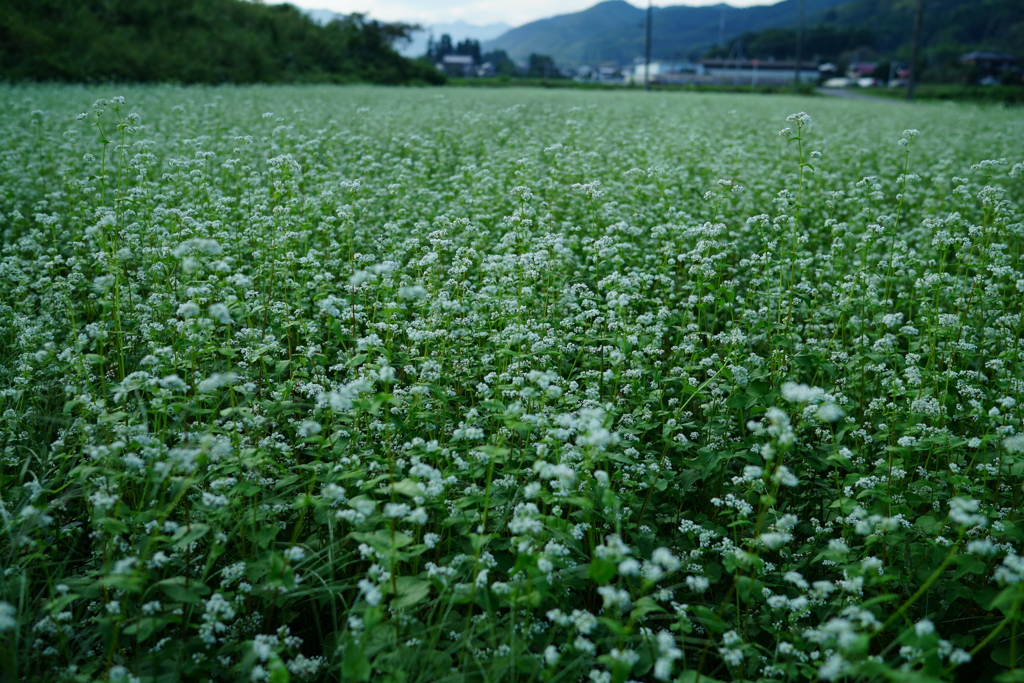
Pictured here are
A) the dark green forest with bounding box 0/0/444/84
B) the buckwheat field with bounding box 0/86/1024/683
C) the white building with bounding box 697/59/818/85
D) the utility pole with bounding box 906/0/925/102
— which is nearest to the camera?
the buckwheat field with bounding box 0/86/1024/683

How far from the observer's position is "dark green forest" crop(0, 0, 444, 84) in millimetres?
24812

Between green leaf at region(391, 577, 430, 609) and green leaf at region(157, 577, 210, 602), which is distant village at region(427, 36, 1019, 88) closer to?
green leaf at region(391, 577, 430, 609)

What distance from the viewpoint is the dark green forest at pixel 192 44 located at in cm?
2481

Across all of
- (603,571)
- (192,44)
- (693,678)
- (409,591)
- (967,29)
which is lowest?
(693,678)

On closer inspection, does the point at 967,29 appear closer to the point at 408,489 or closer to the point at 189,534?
the point at 408,489

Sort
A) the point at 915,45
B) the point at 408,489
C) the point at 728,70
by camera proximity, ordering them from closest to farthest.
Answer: the point at 408,489
the point at 915,45
the point at 728,70

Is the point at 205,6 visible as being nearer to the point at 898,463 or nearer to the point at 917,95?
the point at 898,463

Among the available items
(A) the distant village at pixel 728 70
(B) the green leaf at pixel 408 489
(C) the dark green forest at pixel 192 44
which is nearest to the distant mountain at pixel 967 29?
(A) the distant village at pixel 728 70

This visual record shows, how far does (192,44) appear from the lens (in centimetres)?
3331

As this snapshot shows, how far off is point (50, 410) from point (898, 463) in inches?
211

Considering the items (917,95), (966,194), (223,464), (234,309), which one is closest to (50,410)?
(234,309)

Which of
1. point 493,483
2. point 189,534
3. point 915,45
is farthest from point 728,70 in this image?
point 189,534

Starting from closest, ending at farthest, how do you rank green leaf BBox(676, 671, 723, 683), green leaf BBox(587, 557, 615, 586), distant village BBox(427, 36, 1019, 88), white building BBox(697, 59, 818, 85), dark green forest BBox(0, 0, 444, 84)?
green leaf BBox(587, 557, 615, 586)
green leaf BBox(676, 671, 723, 683)
dark green forest BBox(0, 0, 444, 84)
distant village BBox(427, 36, 1019, 88)
white building BBox(697, 59, 818, 85)

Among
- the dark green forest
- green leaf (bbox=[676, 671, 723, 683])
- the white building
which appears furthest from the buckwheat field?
the white building
